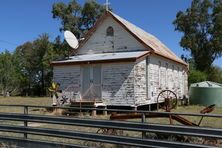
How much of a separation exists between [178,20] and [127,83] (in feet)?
133

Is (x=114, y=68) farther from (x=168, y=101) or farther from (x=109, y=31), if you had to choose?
(x=168, y=101)

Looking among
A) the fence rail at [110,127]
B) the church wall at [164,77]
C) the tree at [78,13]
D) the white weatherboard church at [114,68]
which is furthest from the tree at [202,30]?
the fence rail at [110,127]

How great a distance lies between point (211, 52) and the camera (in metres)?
59.3

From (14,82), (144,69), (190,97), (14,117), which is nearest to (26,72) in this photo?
(14,82)

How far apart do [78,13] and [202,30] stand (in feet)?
63.0

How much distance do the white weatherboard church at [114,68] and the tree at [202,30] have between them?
31539mm

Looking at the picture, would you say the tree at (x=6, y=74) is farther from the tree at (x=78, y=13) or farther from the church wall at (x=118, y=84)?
the church wall at (x=118, y=84)

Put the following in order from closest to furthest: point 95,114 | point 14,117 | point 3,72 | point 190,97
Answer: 1. point 14,117
2. point 95,114
3. point 190,97
4. point 3,72

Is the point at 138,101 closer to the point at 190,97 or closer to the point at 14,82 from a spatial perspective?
the point at 190,97

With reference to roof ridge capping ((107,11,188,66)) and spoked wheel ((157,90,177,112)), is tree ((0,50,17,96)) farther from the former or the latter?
spoked wheel ((157,90,177,112))

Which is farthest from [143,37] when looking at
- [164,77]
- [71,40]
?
[71,40]

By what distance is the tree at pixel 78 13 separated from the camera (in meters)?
58.5

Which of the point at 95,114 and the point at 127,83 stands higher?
the point at 127,83

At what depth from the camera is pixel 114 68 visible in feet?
77.1
